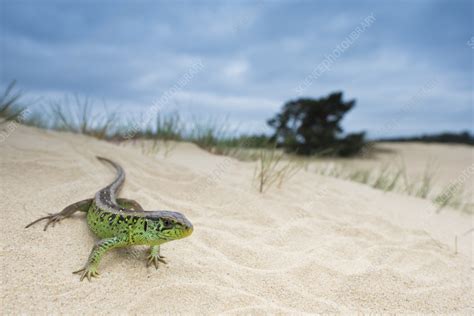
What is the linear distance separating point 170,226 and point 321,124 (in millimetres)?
14384

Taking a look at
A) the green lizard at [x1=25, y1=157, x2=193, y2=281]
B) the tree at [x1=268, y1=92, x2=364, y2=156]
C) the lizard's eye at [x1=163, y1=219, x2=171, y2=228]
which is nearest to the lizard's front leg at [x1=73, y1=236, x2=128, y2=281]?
the green lizard at [x1=25, y1=157, x2=193, y2=281]

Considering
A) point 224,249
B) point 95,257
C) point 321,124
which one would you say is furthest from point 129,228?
point 321,124

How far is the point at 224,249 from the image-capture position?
3.33 m

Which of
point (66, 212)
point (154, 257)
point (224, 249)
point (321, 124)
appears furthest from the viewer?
point (321, 124)

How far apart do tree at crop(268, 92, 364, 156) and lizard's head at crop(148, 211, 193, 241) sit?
13068 mm

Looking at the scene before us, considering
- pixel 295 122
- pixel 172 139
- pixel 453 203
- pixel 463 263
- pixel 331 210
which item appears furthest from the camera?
pixel 295 122

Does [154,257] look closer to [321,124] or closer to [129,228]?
[129,228]

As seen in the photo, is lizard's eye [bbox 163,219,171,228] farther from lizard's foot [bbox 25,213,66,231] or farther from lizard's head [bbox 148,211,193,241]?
lizard's foot [bbox 25,213,66,231]

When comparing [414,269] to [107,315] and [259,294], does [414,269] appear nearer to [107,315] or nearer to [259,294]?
[259,294]

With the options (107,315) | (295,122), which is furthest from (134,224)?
(295,122)

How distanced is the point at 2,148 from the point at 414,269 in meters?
5.13

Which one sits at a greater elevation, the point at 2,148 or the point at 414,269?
the point at 2,148

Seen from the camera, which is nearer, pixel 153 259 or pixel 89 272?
pixel 89 272

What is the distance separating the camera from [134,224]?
275 centimetres
